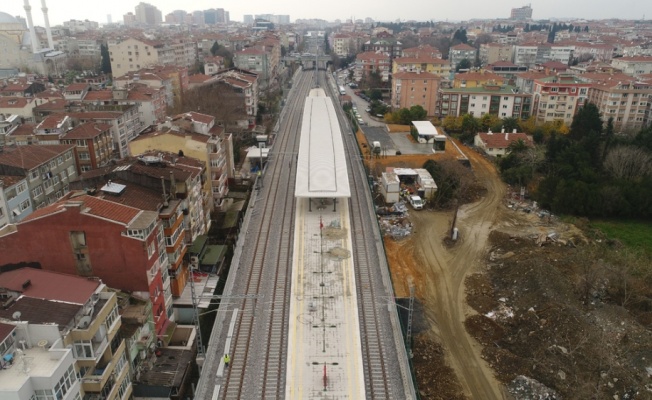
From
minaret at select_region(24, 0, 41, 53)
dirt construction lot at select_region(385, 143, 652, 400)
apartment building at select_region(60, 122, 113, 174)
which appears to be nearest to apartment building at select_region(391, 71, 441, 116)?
dirt construction lot at select_region(385, 143, 652, 400)

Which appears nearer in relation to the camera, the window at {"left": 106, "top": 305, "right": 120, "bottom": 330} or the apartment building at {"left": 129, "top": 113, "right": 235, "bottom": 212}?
the window at {"left": 106, "top": 305, "right": 120, "bottom": 330}

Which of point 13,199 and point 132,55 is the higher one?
point 132,55

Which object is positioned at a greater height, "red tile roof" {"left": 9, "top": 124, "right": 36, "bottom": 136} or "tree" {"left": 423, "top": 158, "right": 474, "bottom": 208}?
"red tile roof" {"left": 9, "top": 124, "right": 36, "bottom": 136}

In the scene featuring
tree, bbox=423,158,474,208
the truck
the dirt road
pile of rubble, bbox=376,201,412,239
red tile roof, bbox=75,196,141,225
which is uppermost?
red tile roof, bbox=75,196,141,225

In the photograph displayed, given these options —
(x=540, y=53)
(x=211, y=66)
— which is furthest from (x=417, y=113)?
(x=540, y=53)

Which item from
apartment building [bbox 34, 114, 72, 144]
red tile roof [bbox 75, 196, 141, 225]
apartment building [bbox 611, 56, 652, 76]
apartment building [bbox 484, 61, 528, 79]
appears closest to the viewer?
red tile roof [bbox 75, 196, 141, 225]

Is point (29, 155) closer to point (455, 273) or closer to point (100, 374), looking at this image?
point (100, 374)

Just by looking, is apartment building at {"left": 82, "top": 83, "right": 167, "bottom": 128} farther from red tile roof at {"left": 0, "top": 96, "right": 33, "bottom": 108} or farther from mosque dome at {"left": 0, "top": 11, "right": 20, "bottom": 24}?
mosque dome at {"left": 0, "top": 11, "right": 20, "bottom": 24}
